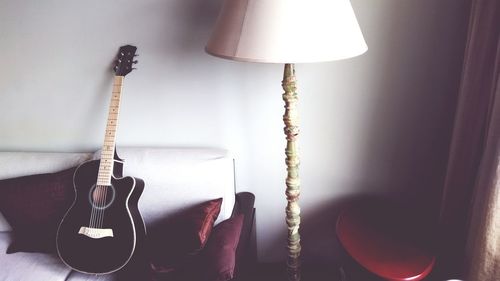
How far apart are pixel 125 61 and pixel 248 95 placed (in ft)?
1.73

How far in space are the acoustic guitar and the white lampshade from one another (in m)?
0.73

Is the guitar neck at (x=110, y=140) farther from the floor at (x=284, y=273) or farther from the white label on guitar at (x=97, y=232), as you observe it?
the floor at (x=284, y=273)

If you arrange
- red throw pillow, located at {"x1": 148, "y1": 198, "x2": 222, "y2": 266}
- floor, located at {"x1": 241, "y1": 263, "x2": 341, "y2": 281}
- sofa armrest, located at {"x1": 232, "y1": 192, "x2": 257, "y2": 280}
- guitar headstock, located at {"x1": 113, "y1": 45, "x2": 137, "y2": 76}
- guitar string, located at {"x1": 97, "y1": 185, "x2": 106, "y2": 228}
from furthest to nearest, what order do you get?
1. floor, located at {"x1": 241, "y1": 263, "x2": 341, "y2": 281}
2. guitar headstock, located at {"x1": 113, "y1": 45, "x2": 137, "y2": 76}
3. guitar string, located at {"x1": 97, "y1": 185, "x2": 106, "y2": 228}
4. sofa armrest, located at {"x1": 232, "y1": 192, "x2": 257, "y2": 280}
5. red throw pillow, located at {"x1": 148, "y1": 198, "x2": 222, "y2": 266}

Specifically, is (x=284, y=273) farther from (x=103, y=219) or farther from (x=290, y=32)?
(x=290, y=32)

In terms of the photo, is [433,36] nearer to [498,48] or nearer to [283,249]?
[498,48]

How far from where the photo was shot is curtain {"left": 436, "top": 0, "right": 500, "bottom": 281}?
1148 mm

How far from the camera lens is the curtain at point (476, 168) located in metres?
1.15

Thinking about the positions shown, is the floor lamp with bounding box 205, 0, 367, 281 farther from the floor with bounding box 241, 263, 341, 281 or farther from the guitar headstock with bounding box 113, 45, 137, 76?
the floor with bounding box 241, 263, 341, 281

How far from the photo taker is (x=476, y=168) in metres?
1.38

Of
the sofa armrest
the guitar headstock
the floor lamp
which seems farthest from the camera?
the guitar headstock

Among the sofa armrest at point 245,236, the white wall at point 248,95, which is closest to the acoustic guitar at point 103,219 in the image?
the white wall at point 248,95

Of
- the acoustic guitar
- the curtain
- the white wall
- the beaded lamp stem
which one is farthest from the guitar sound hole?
the curtain

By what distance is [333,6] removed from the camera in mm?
1147

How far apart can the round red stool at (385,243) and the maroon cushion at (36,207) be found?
114cm
